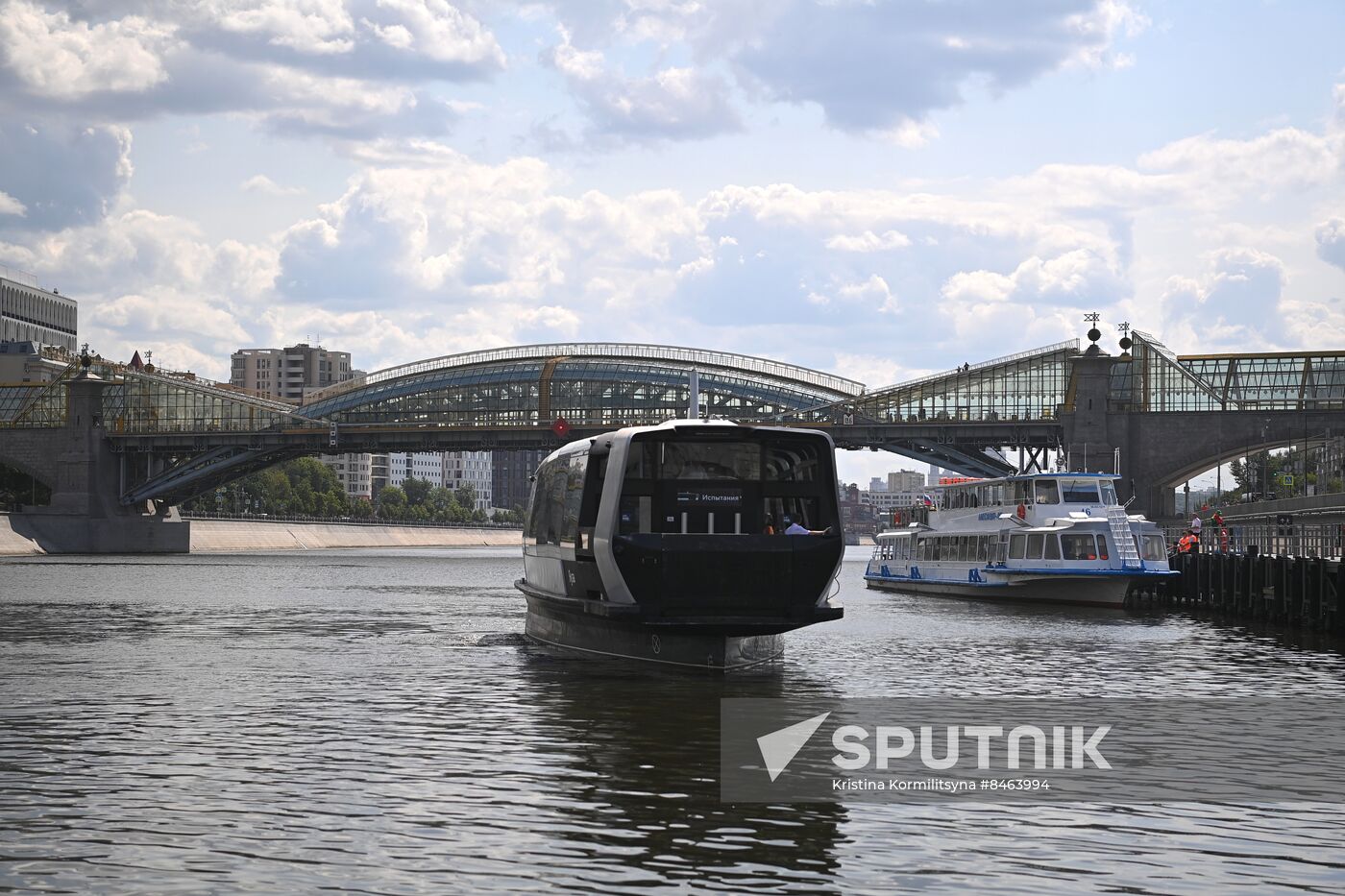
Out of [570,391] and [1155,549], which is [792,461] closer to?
[1155,549]

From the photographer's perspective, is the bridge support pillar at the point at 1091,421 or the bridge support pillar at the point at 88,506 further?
the bridge support pillar at the point at 88,506

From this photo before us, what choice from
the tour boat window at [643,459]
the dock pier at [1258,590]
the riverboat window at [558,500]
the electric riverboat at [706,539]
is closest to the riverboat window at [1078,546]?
the dock pier at [1258,590]

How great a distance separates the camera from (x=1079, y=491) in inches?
2729

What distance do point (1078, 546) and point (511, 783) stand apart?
49762 millimetres

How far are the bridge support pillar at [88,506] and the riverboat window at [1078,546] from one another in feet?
345

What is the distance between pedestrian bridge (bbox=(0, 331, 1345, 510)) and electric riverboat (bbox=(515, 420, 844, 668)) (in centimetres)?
8963

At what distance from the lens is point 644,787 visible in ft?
68.7

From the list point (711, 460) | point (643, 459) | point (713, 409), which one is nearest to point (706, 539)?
point (711, 460)

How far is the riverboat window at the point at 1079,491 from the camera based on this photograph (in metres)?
69.1

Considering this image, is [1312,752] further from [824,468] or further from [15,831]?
[15,831]

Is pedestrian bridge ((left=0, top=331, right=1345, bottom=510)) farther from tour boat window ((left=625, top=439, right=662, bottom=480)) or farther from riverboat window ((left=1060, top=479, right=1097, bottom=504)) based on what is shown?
tour boat window ((left=625, top=439, right=662, bottom=480))

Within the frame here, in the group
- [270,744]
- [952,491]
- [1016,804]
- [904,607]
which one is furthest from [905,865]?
[952,491]

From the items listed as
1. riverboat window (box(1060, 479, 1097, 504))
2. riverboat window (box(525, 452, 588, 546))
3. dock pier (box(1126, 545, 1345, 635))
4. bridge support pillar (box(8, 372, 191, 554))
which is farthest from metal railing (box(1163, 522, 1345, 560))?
bridge support pillar (box(8, 372, 191, 554))

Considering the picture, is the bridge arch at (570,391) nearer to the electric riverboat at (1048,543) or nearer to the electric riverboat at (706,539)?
the electric riverboat at (1048,543)
